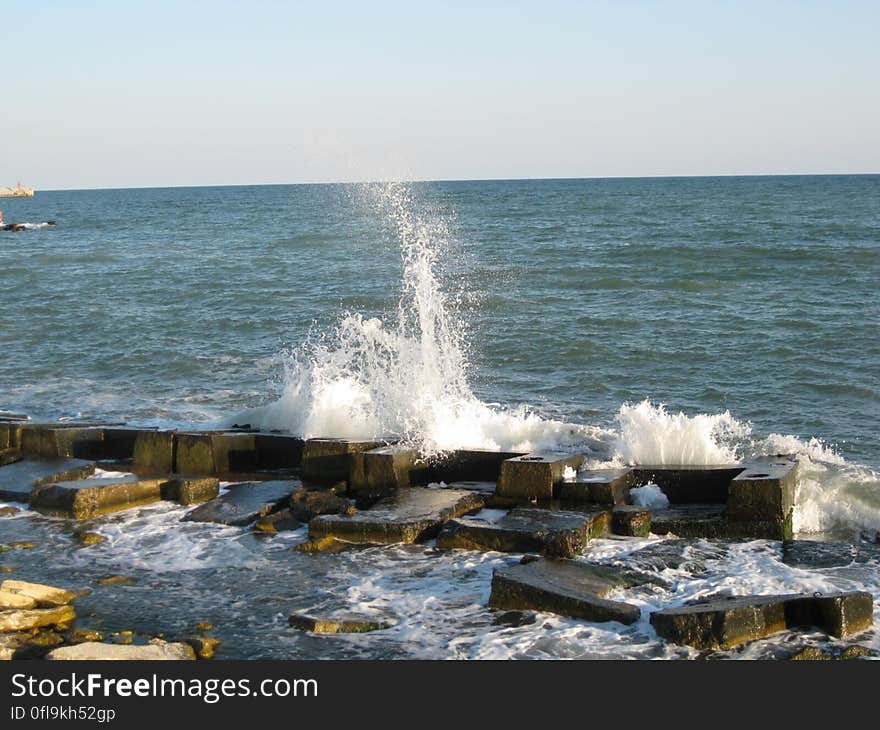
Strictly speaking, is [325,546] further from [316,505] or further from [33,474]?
[33,474]

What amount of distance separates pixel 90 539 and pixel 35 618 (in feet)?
6.69

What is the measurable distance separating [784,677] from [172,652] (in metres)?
3.31

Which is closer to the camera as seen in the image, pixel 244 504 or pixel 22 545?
pixel 22 545

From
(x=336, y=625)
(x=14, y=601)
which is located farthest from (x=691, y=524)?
(x=14, y=601)

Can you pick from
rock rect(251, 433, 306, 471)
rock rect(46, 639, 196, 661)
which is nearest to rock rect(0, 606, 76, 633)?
rock rect(46, 639, 196, 661)

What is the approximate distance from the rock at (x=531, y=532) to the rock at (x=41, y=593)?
8.95 ft

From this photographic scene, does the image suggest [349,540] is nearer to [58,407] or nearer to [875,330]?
[58,407]

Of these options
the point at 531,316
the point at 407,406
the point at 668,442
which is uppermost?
the point at 531,316

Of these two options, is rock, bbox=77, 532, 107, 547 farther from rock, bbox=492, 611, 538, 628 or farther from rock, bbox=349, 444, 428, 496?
rock, bbox=492, 611, 538, 628

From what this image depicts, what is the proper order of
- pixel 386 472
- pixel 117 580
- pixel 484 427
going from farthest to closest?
pixel 484 427 < pixel 386 472 < pixel 117 580

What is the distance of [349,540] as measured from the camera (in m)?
8.55

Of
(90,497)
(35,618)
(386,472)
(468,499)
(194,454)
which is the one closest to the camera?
(35,618)

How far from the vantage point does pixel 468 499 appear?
9.20m

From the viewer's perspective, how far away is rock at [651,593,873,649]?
21.1 ft
